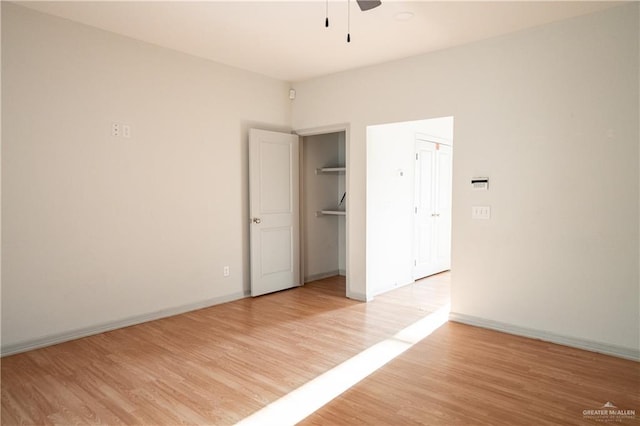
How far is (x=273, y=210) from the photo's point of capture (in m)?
5.32

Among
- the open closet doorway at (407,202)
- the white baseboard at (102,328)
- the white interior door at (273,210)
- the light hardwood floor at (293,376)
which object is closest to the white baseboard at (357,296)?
the open closet doorway at (407,202)

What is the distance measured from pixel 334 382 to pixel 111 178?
9.02ft

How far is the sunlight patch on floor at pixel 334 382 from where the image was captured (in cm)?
244

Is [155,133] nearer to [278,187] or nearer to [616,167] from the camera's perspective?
[278,187]

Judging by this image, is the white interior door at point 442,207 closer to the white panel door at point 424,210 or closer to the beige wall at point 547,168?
the white panel door at point 424,210

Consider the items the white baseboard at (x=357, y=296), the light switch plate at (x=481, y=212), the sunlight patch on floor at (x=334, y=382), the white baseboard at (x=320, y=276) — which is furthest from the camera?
→ the white baseboard at (x=320, y=276)

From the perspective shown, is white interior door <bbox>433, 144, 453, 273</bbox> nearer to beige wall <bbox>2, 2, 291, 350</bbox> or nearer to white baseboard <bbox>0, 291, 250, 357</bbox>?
beige wall <bbox>2, 2, 291, 350</bbox>

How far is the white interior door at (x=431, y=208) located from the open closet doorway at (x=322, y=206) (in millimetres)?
1089

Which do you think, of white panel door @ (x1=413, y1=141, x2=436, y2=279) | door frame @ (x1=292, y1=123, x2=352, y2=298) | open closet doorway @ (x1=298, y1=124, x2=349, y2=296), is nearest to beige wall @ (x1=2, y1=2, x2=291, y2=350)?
door frame @ (x1=292, y1=123, x2=352, y2=298)

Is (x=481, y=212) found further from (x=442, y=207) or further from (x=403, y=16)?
(x=442, y=207)

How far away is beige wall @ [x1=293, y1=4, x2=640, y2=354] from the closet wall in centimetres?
185

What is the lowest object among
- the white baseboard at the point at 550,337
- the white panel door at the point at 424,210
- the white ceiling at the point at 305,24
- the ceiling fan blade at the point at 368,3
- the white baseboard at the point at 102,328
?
the white baseboard at the point at 550,337

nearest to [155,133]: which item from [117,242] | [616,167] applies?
→ [117,242]

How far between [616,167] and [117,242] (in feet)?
14.5
